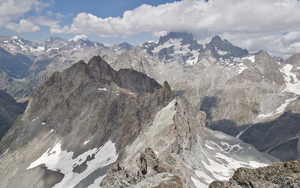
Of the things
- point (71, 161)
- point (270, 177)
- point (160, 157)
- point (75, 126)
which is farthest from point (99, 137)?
point (270, 177)

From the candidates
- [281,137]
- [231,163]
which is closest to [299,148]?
Result: [281,137]

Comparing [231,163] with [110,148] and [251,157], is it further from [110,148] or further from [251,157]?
[110,148]

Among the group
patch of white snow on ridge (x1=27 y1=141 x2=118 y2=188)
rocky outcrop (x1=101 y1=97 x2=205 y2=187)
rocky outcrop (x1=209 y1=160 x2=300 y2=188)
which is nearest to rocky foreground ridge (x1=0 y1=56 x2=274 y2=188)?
patch of white snow on ridge (x1=27 y1=141 x2=118 y2=188)

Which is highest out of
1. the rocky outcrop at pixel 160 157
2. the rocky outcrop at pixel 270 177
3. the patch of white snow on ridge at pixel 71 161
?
the rocky outcrop at pixel 270 177

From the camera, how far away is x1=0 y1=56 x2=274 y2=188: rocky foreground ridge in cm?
6144

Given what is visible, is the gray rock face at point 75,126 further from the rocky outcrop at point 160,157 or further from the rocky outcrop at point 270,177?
the rocky outcrop at point 270,177

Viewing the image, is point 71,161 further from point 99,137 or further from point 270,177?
point 270,177

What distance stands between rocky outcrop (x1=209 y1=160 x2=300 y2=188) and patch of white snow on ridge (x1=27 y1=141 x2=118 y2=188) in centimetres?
5800

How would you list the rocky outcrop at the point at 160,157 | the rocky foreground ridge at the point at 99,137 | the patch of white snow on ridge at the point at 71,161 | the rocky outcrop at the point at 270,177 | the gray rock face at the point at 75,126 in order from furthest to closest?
the gray rock face at the point at 75,126, the patch of white snow on ridge at the point at 71,161, the rocky foreground ridge at the point at 99,137, the rocky outcrop at the point at 160,157, the rocky outcrop at the point at 270,177

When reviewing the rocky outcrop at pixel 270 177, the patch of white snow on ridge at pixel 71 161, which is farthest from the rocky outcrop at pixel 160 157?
the patch of white snow on ridge at pixel 71 161

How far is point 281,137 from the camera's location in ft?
619

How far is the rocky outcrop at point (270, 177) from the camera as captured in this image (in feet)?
50.6

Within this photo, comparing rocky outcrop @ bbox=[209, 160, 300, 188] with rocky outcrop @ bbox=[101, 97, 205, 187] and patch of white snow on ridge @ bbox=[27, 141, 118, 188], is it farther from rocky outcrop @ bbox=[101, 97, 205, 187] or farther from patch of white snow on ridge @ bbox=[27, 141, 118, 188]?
patch of white snow on ridge @ bbox=[27, 141, 118, 188]

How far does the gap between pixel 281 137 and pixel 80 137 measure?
197m
